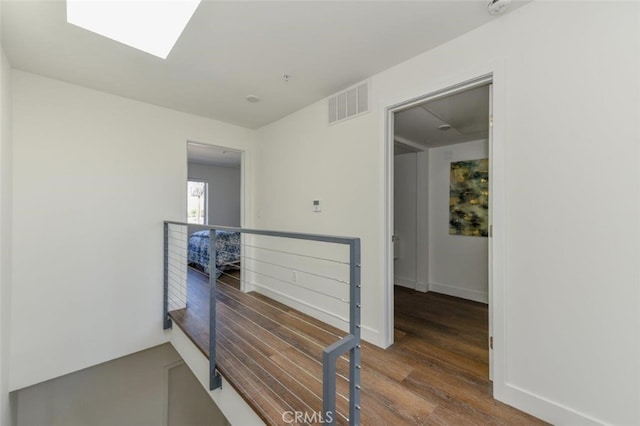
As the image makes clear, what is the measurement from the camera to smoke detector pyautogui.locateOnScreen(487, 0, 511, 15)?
4.98 feet

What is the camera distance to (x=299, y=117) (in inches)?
126

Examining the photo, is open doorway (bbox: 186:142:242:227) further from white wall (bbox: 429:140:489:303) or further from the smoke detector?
the smoke detector

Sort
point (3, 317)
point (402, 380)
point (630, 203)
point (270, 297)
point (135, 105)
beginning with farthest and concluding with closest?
1. point (270, 297)
2. point (135, 105)
3. point (3, 317)
4. point (402, 380)
5. point (630, 203)

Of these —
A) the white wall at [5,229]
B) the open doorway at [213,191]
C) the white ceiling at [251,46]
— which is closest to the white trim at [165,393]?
the white wall at [5,229]

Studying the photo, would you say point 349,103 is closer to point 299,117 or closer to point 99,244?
point 299,117

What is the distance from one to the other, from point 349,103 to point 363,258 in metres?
1.53

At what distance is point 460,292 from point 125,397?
186 inches

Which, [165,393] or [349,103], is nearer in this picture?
[349,103]

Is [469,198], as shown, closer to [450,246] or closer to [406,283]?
[450,246]

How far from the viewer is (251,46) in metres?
1.96

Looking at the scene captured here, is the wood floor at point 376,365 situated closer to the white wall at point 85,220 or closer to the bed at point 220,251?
the white wall at point 85,220

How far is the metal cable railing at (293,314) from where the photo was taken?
3.74 ft

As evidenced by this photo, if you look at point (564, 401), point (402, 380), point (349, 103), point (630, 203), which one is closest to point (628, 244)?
point (630, 203)

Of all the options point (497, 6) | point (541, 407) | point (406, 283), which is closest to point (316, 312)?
point (541, 407)
